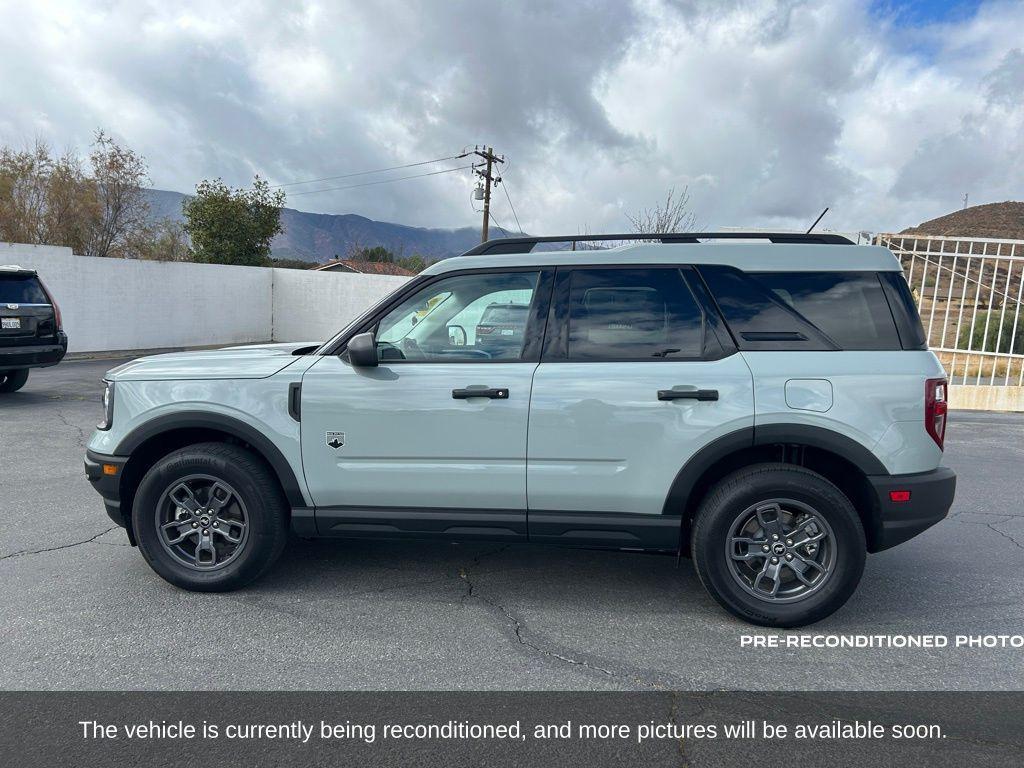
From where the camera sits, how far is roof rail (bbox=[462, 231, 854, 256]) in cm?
408

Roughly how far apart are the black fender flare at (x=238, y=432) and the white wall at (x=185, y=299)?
607 inches

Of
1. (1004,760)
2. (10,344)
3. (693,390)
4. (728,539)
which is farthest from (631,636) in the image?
(10,344)

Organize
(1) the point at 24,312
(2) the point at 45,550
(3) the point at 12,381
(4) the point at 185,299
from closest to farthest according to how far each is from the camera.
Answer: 1. (2) the point at 45,550
2. (1) the point at 24,312
3. (3) the point at 12,381
4. (4) the point at 185,299

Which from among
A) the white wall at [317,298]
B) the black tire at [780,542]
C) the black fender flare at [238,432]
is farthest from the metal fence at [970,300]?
the white wall at [317,298]

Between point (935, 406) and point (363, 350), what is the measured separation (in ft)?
9.33

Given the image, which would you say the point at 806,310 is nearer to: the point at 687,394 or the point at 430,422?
the point at 687,394

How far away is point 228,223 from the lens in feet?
92.1

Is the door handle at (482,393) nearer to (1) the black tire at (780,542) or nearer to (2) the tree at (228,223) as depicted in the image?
(1) the black tire at (780,542)

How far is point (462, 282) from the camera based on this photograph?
4145 mm

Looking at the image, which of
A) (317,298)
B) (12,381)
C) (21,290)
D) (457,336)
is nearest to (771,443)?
(457,336)

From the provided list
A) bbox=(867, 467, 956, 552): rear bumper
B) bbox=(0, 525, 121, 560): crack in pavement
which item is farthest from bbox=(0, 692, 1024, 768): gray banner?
bbox=(0, 525, 121, 560): crack in pavement

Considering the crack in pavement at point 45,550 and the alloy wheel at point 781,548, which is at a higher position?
the alloy wheel at point 781,548

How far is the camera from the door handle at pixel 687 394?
372 cm

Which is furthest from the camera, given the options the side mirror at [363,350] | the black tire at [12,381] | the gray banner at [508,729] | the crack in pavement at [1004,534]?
the black tire at [12,381]
